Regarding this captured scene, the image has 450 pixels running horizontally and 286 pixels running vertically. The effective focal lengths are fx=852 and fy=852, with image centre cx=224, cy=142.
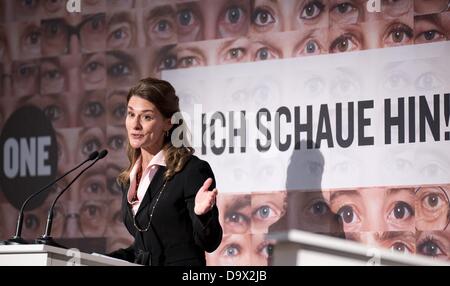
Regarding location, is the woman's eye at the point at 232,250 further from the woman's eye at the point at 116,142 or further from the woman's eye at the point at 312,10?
the woman's eye at the point at 312,10

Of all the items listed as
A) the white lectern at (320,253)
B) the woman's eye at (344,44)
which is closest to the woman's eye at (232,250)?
the woman's eye at (344,44)

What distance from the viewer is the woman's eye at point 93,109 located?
5.14 m

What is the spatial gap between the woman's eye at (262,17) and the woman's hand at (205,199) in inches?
60.3

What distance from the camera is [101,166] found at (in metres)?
5.12

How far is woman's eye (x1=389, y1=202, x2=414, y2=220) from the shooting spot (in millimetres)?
4199

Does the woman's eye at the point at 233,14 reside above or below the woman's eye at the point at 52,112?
above

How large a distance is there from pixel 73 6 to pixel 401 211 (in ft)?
7.94

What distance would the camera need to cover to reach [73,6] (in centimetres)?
529

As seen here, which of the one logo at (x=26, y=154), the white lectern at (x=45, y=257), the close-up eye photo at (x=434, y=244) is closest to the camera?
the white lectern at (x=45, y=257)

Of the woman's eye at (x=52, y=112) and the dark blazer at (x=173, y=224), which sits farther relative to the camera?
the woman's eye at (x=52, y=112)

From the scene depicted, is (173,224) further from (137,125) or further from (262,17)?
(262,17)

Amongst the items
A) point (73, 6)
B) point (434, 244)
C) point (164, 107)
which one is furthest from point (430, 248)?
point (73, 6)
